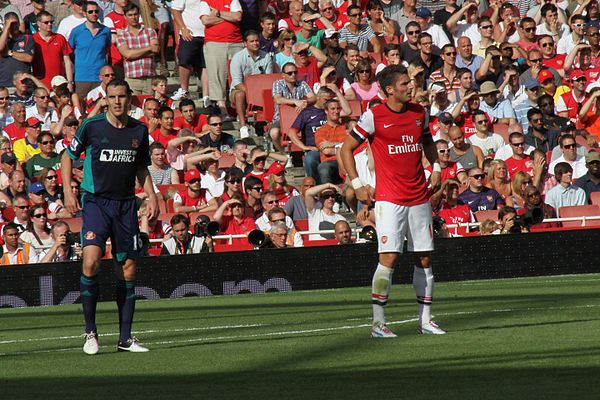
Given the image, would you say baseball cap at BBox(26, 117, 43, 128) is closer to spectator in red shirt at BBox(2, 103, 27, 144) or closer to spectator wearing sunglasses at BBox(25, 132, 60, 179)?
spectator in red shirt at BBox(2, 103, 27, 144)

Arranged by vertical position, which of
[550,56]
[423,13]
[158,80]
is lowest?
[158,80]

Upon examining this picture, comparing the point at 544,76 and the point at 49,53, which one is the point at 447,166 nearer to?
the point at 544,76

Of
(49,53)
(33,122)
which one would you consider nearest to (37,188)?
(33,122)

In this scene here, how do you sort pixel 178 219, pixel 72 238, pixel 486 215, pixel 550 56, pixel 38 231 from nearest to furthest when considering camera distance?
1. pixel 72 238
2. pixel 178 219
3. pixel 38 231
4. pixel 486 215
5. pixel 550 56

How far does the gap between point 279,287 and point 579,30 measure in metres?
9.50

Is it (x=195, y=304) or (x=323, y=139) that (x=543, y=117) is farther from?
(x=195, y=304)

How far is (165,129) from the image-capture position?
2138 cm

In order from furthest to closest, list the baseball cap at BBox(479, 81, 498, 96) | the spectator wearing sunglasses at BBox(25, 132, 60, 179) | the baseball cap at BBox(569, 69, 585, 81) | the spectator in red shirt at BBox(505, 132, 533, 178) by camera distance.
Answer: the baseball cap at BBox(569, 69, 585, 81)
the baseball cap at BBox(479, 81, 498, 96)
the spectator in red shirt at BBox(505, 132, 533, 178)
the spectator wearing sunglasses at BBox(25, 132, 60, 179)

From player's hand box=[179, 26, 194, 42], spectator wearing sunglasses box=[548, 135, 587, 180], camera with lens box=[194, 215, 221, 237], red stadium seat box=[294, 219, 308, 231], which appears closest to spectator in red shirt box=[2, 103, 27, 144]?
player's hand box=[179, 26, 194, 42]

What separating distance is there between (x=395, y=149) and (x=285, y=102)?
10658 mm

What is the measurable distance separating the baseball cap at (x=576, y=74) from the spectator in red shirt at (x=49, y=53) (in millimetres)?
8882

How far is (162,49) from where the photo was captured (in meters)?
24.2

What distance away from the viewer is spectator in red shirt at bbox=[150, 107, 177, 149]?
2125cm

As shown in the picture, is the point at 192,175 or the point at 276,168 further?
the point at 276,168
